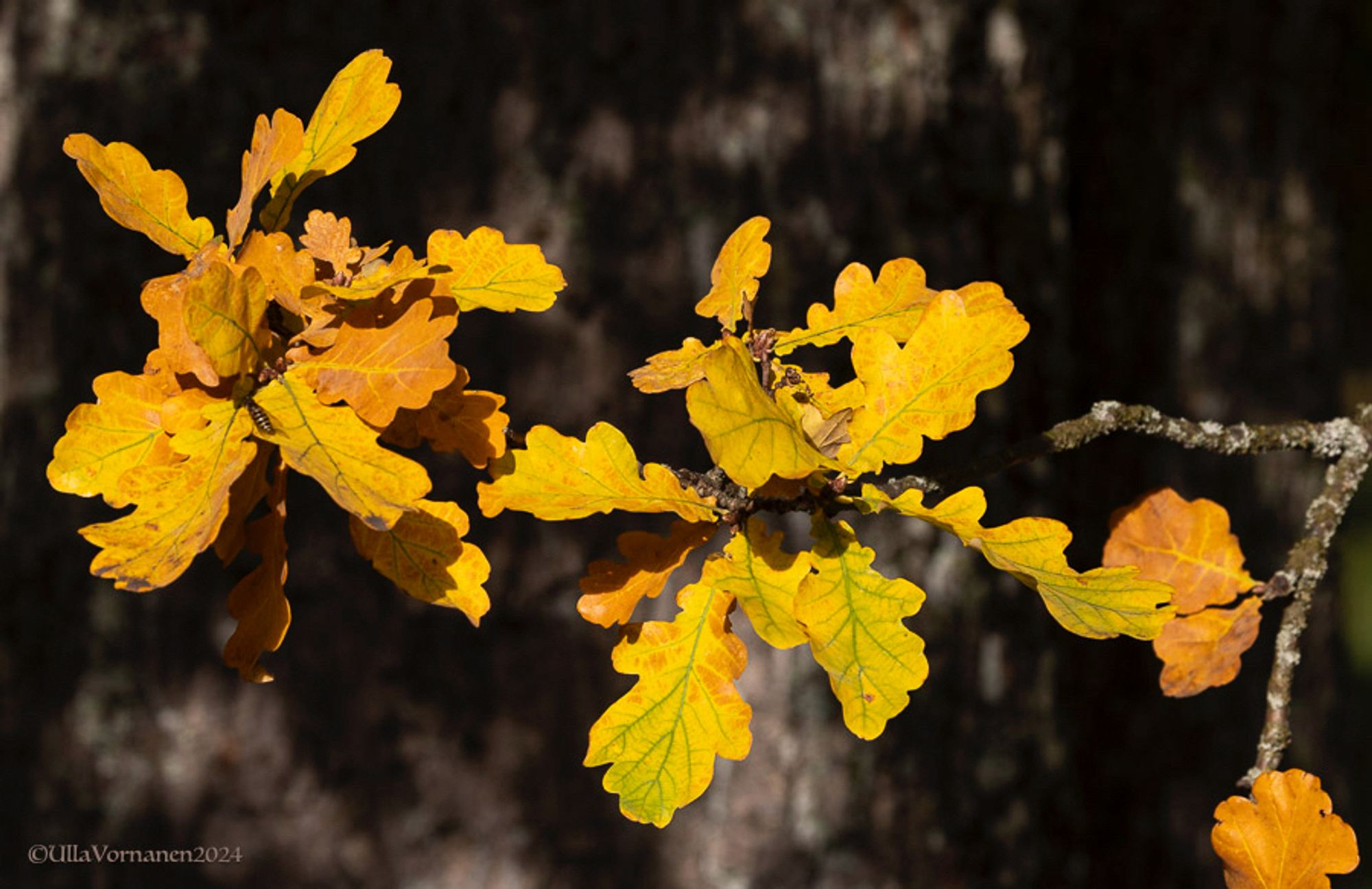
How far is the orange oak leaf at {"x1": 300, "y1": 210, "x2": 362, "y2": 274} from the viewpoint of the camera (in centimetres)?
76

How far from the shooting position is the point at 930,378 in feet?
2.40

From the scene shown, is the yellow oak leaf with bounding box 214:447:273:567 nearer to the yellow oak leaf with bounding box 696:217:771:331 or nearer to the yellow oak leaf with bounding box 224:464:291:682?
the yellow oak leaf with bounding box 224:464:291:682

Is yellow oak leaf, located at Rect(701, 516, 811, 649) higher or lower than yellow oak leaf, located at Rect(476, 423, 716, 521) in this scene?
lower

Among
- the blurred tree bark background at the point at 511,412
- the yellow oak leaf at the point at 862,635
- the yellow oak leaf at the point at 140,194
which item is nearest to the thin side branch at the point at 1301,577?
the yellow oak leaf at the point at 862,635

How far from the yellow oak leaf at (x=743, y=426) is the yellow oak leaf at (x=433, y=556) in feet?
0.57

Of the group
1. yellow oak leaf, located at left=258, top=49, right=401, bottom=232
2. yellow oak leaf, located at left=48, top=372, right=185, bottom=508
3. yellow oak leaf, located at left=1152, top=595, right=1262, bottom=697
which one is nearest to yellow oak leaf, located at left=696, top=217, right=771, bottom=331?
yellow oak leaf, located at left=258, top=49, right=401, bottom=232

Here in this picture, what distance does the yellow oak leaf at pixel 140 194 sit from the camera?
0.72 meters

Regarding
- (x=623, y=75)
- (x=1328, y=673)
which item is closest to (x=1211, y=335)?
(x=1328, y=673)

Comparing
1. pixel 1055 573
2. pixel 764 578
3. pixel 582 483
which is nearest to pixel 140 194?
pixel 582 483

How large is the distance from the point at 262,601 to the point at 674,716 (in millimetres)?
265

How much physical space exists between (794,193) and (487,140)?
0.55m

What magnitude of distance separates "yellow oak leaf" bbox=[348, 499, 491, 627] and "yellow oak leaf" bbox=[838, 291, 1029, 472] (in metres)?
0.24

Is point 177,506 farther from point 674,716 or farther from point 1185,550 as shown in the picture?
point 1185,550

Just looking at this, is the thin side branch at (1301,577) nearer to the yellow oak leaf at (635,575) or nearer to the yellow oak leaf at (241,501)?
the yellow oak leaf at (635,575)
